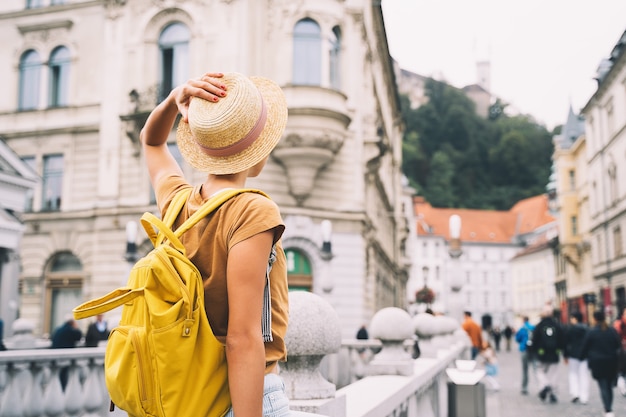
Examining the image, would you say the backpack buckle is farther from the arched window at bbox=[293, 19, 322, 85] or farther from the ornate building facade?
the arched window at bbox=[293, 19, 322, 85]

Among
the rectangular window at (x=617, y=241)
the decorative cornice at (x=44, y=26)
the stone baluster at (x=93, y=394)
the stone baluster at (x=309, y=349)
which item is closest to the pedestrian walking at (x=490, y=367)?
the stone baluster at (x=93, y=394)

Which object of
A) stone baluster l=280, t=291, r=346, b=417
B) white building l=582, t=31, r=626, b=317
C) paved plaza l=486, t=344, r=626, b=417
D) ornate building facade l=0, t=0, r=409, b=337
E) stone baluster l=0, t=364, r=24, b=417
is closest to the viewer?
stone baluster l=280, t=291, r=346, b=417

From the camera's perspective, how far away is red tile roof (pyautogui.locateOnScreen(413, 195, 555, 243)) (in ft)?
335

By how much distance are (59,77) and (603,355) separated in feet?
72.6

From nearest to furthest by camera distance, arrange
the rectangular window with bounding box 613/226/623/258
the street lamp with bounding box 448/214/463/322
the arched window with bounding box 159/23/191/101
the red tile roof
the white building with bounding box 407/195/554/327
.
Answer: the street lamp with bounding box 448/214/463/322, the arched window with bounding box 159/23/191/101, the rectangular window with bounding box 613/226/623/258, the red tile roof, the white building with bounding box 407/195/554/327

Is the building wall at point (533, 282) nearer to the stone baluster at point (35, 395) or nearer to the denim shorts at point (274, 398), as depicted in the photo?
the stone baluster at point (35, 395)

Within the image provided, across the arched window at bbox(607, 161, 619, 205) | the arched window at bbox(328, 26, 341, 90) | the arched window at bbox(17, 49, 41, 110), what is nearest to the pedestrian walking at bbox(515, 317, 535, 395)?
the arched window at bbox(328, 26, 341, 90)

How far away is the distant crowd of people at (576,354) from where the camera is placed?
40.2 feet

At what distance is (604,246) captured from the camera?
4553cm

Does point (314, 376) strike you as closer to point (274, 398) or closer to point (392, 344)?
point (274, 398)

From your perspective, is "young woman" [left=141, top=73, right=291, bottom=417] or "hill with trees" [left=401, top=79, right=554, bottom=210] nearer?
"young woman" [left=141, top=73, right=291, bottom=417]

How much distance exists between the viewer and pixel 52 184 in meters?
25.8

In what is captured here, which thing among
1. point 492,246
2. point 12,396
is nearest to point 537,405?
point 12,396

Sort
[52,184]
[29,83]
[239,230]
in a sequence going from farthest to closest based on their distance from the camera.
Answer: [29,83] → [52,184] → [239,230]
